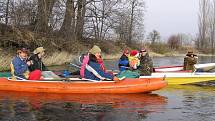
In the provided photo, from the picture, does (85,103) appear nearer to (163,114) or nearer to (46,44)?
(163,114)

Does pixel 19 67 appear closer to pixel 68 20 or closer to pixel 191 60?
pixel 191 60

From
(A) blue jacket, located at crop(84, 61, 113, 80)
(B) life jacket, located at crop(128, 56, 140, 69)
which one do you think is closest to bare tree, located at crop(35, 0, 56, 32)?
(B) life jacket, located at crop(128, 56, 140, 69)

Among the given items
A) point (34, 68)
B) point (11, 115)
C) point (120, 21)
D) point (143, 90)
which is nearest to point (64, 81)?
point (34, 68)

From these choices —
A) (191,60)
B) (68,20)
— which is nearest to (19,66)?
(191,60)

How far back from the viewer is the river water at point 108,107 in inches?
341

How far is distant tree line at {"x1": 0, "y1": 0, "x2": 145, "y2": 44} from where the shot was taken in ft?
79.5

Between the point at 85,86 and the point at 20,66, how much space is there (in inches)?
77.7

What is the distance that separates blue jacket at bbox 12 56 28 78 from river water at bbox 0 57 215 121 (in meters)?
0.62

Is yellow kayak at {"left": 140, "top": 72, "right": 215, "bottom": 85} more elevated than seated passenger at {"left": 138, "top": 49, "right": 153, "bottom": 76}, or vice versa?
seated passenger at {"left": 138, "top": 49, "right": 153, "bottom": 76}

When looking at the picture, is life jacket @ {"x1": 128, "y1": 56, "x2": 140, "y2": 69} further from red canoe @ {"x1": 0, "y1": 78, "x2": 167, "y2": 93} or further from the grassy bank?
the grassy bank

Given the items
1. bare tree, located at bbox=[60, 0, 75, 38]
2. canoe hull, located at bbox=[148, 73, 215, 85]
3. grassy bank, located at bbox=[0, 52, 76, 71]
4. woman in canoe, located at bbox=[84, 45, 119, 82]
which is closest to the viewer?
woman in canoe, located at bbox=[84, 45, 119, 82]

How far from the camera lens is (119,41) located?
165 ft

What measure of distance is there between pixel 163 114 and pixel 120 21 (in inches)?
1142

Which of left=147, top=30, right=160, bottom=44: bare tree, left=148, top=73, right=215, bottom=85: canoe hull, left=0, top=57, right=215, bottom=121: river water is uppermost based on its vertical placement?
left=147, top=30, right=160, bottom=44: bare tree
